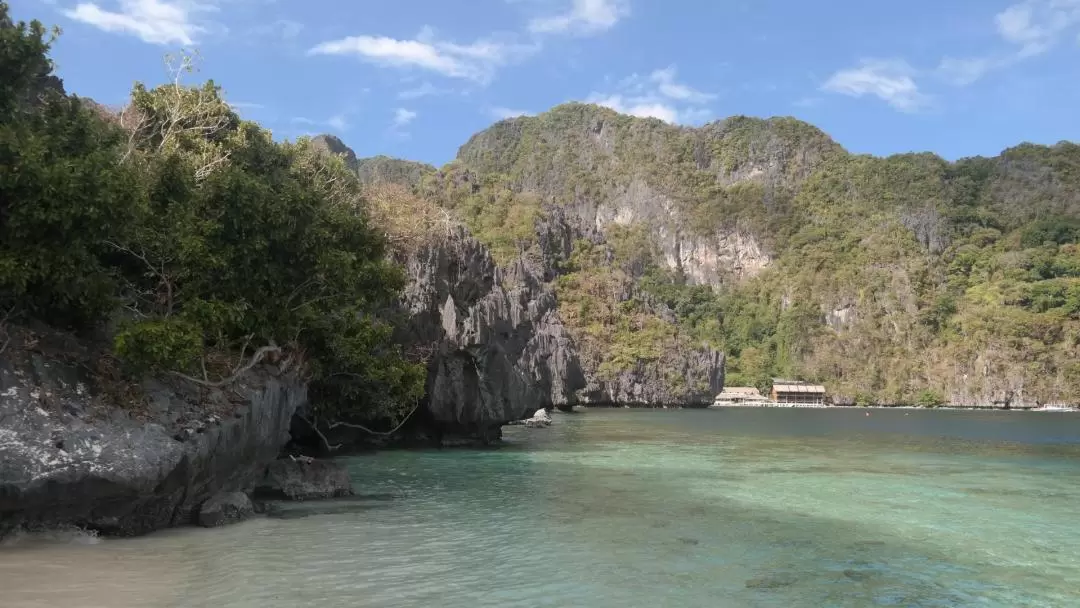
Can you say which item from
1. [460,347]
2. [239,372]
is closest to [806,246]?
[460,347]

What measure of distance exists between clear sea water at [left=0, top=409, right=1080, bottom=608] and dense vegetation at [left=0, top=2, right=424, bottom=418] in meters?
2.96

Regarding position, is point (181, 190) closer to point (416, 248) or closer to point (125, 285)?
point (125, 285)

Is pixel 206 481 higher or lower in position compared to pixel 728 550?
higher

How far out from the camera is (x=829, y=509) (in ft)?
51.8

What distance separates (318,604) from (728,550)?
634 cm

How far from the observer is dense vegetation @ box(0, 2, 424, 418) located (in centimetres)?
1009

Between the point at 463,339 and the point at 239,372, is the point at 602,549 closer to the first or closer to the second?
the point at 239,372

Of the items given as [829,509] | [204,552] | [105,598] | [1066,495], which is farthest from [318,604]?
[1066,495]

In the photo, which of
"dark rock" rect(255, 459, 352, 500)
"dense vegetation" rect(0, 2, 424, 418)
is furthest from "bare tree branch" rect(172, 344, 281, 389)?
"dark rock" rect(255, 459, 352, 500)

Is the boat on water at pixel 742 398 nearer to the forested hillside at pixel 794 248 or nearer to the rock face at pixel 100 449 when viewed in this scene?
the forested hillside at pixel 794 248

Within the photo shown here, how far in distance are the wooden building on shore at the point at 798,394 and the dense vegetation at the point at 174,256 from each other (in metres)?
109

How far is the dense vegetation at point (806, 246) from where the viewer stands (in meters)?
102

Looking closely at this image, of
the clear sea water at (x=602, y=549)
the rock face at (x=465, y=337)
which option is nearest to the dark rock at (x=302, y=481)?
the clear sea water at (x=602, y=549)

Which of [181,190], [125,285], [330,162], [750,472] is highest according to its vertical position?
[330,162]
